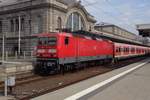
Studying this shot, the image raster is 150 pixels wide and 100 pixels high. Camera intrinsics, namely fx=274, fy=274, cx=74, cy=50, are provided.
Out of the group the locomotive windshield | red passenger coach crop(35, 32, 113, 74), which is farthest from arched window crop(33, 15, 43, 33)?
the locomotive windshield

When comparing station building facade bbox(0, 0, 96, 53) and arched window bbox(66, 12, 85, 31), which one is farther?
arched window bbox(66, 12, 85, 31)

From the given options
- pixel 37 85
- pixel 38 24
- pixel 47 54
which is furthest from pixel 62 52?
pixel 38 24

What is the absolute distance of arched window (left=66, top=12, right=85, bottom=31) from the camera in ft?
196

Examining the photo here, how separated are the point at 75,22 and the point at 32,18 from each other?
38.3 feet

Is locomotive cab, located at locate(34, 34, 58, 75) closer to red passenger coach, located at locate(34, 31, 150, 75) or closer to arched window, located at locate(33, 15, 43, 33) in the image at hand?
red passenger coach, located at locate(34, 31, 150, 75)

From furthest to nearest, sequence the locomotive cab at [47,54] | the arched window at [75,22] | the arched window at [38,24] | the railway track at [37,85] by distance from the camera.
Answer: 1. the arched window at [75,22]
2. the arched window at [38,24]
3. the locomotive cab at [47,54]
4. the railway track at [37,85]

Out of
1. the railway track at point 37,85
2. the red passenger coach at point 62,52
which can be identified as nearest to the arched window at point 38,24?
the red passenger coach at point 62,52

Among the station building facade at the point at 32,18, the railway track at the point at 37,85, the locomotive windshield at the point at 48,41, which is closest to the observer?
the railway track at the point at 37,85

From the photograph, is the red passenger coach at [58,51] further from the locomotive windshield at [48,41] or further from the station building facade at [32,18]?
the station building facade at [32,18]

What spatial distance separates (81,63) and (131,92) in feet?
41.7

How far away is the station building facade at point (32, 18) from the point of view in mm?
51469

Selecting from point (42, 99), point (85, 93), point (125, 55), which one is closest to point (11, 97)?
point (42, 99)

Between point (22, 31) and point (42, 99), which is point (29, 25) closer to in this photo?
point (22, 31)

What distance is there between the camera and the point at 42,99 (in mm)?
10641
